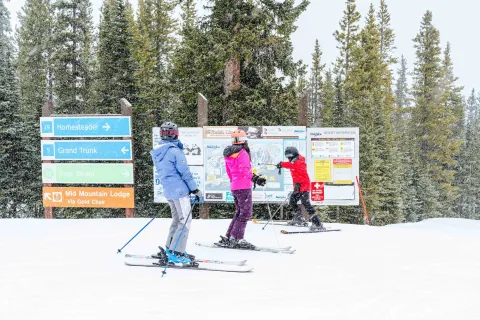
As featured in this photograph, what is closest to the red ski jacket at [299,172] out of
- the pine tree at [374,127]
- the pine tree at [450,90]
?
the pine tree at [374,127]

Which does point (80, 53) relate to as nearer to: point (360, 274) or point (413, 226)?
point (413, 226)

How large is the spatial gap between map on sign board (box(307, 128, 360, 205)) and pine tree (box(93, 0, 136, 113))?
60.6 feet

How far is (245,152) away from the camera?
809 centimetres

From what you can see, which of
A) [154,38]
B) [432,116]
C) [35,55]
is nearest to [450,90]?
[432,116]

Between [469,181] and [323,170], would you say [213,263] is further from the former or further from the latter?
[469,181]

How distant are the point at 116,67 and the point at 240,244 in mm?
22673

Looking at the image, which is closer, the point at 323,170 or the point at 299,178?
the point at 299,178

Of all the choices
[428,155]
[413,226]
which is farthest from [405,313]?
[428,155]

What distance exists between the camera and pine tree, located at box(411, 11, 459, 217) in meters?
48.3

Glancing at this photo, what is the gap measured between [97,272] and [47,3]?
160 feet

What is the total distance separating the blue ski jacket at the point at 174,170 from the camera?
661 centimetres

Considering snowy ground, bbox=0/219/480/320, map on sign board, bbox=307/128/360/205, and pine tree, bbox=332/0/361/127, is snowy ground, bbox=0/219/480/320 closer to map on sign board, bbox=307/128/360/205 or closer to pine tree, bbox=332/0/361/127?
map on sign board, bbox=307/128/360/205

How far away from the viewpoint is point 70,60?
31.1 metres

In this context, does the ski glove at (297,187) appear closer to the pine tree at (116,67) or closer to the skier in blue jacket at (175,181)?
the skier in blue jacket at (175,181)
